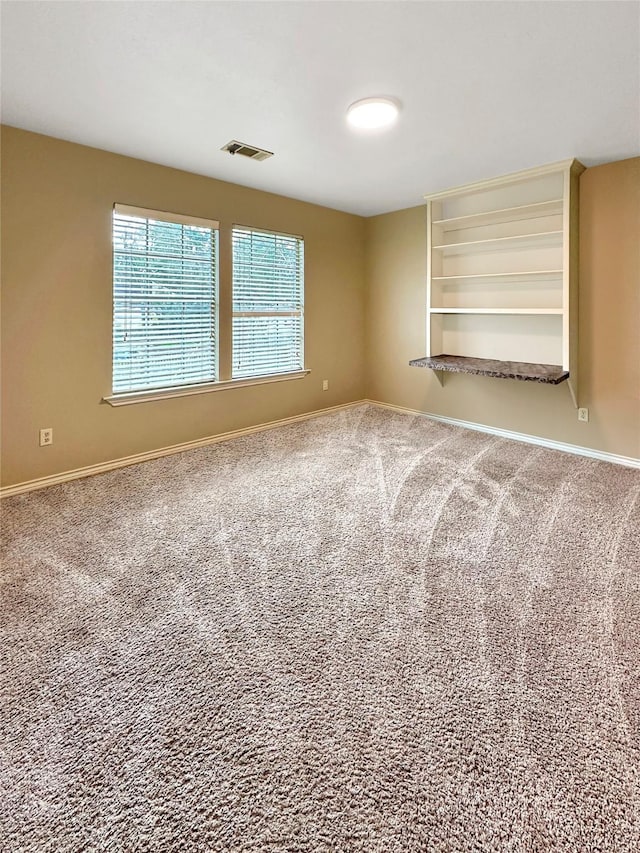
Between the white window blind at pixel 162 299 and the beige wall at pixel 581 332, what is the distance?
2170mm

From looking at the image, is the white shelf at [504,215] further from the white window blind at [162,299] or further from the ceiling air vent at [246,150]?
the white window blind at [162,299]

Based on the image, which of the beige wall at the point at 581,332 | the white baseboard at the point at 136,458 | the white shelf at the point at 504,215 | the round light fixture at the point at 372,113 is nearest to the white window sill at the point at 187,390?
the white baseboard at the point at 136,458

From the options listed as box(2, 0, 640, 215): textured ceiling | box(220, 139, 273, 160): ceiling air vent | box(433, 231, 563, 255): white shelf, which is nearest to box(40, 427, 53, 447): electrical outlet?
box(2, 0, 640, 215): textured ceiling

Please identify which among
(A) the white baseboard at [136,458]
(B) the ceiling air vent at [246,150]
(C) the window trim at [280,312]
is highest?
(B) the ceiling air vent at [246,150]

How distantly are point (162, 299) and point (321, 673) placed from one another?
3194 millimetres

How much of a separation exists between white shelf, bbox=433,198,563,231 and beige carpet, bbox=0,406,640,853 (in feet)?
7.95

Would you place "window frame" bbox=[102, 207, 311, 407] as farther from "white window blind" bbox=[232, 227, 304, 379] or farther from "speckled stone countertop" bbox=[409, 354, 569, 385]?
"speckled stone countertop" bbox=[409, 354, 569, 385]

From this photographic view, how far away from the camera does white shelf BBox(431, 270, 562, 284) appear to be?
3.86 metres

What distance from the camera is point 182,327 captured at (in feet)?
13.0

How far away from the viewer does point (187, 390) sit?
402cm

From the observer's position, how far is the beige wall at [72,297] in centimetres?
299

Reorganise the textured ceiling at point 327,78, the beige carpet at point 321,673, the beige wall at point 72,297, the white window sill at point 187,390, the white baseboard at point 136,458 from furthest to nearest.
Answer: the white window sill at point 187,390
the white baseboard at point 136,458
the beige wall at point 72,297
the textured ceiling at point 327,78
the beige carpet at point 321,673

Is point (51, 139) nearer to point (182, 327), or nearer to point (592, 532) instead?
point (182, 327)

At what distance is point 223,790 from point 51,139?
3760 millimetres
